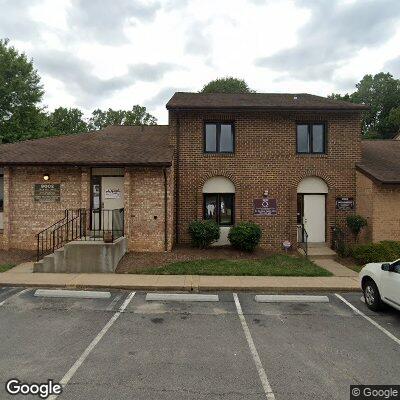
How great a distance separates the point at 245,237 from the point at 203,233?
5.31 ft

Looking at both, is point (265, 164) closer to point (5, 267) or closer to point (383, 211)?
point (383, 211)

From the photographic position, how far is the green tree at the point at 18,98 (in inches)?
1152

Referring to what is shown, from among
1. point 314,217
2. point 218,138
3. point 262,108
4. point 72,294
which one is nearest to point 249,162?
point 218,138

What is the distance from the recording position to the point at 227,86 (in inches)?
1489

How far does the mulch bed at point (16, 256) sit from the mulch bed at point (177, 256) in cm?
355

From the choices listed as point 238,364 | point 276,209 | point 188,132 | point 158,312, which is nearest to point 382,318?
point 238,364

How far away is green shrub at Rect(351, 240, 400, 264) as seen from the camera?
11.2 meters

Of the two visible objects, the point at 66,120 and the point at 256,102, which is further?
the point at 66,120

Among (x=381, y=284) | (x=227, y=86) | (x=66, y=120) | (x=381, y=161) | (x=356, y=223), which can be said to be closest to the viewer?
(x=381, y=284)

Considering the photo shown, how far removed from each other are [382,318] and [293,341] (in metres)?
2.50

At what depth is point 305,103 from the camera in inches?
571

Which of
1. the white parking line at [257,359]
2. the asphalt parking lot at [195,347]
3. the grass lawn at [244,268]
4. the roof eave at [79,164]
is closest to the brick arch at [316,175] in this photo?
the grass lawn at [244,268]

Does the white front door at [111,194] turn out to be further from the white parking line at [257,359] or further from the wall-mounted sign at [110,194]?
the white parking line at [257,359]

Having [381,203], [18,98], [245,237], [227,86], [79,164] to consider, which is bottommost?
[245,237]
